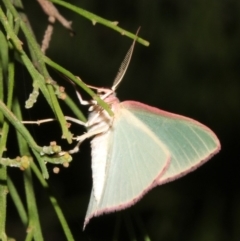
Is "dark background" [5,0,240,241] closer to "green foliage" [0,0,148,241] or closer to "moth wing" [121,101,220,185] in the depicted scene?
"moth wing" [121,101,220,185]

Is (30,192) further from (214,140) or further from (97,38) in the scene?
(97,38)

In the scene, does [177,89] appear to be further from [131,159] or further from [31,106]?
[31,106]

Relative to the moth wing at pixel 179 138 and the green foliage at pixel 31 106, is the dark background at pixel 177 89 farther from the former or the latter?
the green foliage at pixel 31 106

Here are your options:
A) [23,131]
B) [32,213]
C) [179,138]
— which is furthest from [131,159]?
[23,131]

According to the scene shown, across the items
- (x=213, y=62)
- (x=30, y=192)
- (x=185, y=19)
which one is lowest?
(x=30, y=192)

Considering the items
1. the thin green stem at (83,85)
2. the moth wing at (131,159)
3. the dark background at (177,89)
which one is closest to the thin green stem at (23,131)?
the thin green stem at (83,85)

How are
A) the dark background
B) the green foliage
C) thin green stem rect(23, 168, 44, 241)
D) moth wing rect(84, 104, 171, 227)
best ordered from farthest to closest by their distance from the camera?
the dark background < moth wing rect(84, 104, 171, 227) < thin green stem rect(23, 168, 44, 241) < the green foliage

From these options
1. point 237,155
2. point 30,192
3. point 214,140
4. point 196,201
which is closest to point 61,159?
point 30,192

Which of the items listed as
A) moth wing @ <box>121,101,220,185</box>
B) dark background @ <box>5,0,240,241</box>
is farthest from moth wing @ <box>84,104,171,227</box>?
dark background @ <box>5,0,240,241</box>
